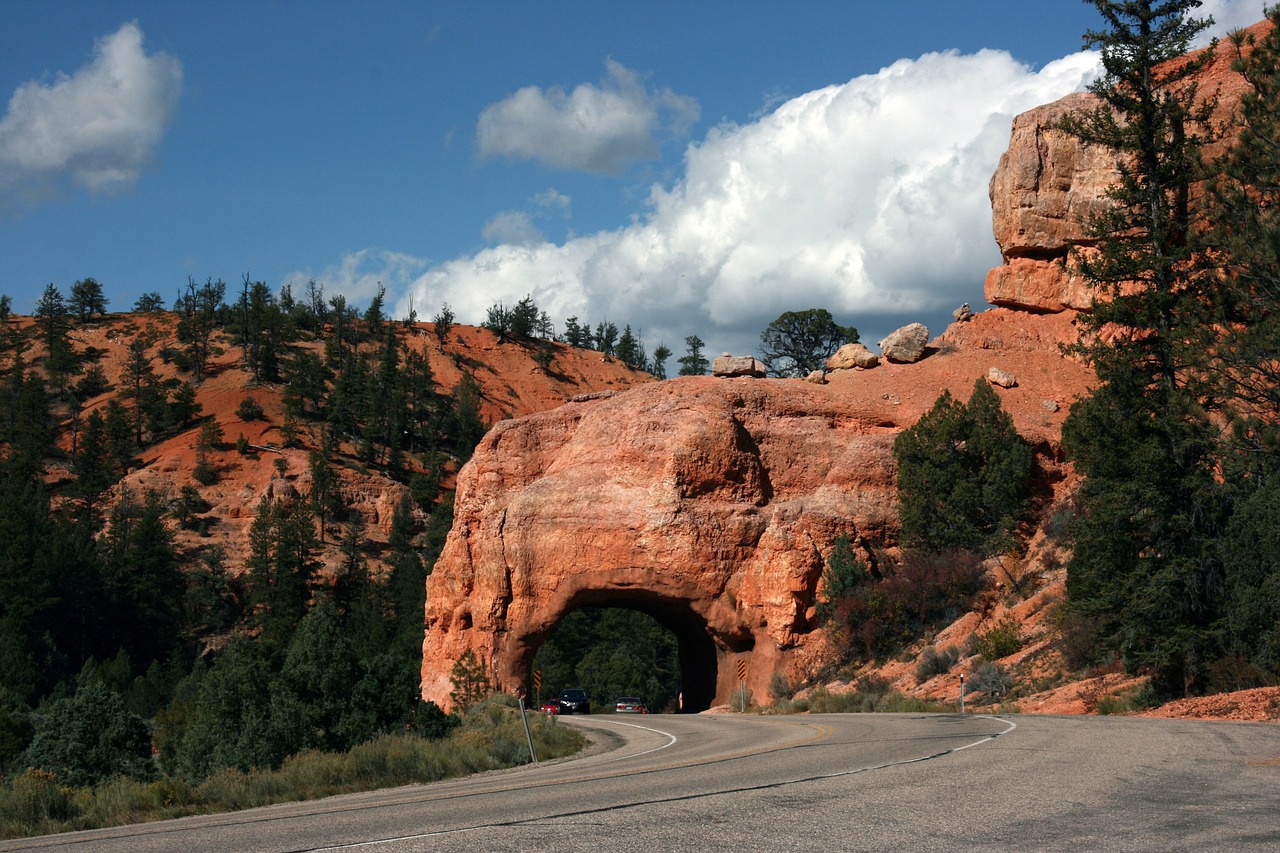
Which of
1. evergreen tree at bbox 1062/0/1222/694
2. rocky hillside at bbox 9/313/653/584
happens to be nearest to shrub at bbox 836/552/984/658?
evergreen tree at bbox 1062/0/1222/694

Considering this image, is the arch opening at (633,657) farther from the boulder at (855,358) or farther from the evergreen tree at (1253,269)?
the evergreen tree at (1253,269)

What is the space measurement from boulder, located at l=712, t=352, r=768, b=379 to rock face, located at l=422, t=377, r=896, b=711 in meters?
4.20

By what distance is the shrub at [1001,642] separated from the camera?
3170cm

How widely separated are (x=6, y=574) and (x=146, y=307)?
256 feet

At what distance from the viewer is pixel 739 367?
164ft

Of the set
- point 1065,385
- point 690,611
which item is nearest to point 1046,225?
point 1065,385

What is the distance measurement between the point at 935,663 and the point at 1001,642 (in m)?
2.71

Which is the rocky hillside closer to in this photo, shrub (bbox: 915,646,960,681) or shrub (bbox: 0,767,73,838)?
shrub (bbox: 915,646,960,681)

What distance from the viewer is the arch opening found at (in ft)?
159

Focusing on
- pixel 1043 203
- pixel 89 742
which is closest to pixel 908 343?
Result: pixel 1043 203

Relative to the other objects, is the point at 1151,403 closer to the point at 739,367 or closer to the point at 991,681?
the point at 991,681

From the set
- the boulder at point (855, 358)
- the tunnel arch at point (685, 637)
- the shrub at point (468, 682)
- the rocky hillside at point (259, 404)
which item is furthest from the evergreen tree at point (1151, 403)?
the rocky hillside at point (259, 404)

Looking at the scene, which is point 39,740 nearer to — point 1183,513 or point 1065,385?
point 1183,513

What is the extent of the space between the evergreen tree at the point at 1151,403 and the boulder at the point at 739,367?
25.1 meters
